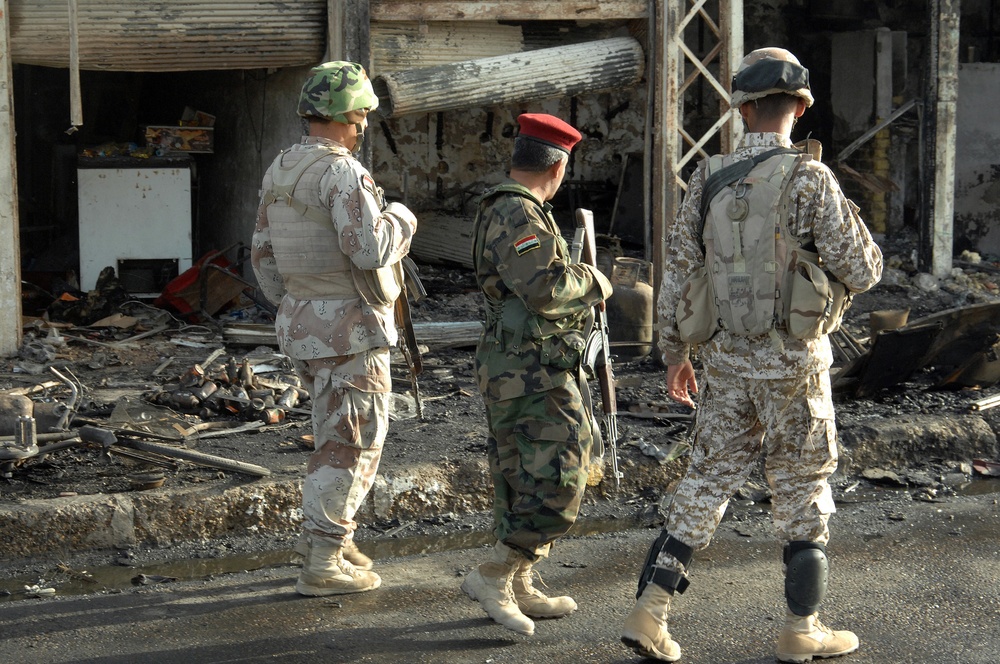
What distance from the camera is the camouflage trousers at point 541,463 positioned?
3.76m

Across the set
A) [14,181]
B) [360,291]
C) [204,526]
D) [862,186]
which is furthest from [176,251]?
[862,186]

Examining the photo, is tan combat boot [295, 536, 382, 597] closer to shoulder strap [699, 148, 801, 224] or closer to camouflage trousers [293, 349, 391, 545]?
camouflage trousers [293, 349, 391, 545]

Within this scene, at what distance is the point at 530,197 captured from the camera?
12.4 ft

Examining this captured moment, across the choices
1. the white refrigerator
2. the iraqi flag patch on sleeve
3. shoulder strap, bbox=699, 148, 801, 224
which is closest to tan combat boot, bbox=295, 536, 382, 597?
the iraqi flag patch on sleeve

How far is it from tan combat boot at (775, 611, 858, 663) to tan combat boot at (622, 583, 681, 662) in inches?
14.5

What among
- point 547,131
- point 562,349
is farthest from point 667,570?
point 547,131

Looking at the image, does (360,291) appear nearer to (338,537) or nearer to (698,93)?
(338,537)

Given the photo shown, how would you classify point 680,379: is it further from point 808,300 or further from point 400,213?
point 400,213

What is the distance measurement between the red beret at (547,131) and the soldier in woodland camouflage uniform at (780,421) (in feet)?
1.54

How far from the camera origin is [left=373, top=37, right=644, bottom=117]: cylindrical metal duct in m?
7.86

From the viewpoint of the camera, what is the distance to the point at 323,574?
13.5ft

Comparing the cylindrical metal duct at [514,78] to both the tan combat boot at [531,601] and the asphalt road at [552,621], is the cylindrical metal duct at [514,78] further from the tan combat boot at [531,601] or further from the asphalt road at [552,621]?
the tan combat boot at [531,601]

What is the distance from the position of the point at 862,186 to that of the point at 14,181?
Answer: 34.3 feet

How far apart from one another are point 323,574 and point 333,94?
1.77 m
